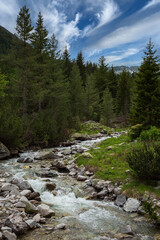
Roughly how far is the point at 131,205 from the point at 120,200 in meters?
0.58

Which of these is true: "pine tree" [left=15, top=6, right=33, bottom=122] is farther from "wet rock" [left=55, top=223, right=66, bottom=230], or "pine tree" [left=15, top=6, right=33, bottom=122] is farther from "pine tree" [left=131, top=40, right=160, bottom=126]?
"wet rock" [left=55, top=223, right=66, bottom=230]

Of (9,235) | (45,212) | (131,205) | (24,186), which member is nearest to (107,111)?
(24,186)

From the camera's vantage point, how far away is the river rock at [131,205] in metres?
6.22

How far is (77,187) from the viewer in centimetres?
833

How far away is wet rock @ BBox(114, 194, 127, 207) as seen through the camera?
6.67m

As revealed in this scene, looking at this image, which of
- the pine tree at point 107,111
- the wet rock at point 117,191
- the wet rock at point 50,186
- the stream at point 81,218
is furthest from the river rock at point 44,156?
the pine tree at point 107,111

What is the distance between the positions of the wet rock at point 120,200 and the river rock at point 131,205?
23cm

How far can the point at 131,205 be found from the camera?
6.35 m

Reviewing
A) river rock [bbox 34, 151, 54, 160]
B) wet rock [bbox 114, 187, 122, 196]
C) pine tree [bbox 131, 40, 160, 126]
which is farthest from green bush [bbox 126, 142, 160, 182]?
pine tree [bbox 131, 40, 160, 126]

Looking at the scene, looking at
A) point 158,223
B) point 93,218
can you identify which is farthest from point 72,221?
point 158,223

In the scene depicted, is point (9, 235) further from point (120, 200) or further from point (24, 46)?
point (24, 46)

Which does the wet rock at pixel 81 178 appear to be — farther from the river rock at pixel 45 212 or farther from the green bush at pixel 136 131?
the green bush at pixel 136 131

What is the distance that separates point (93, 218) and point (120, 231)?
3.34 ft

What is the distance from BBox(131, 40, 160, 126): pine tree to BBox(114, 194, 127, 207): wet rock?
10.5 m
